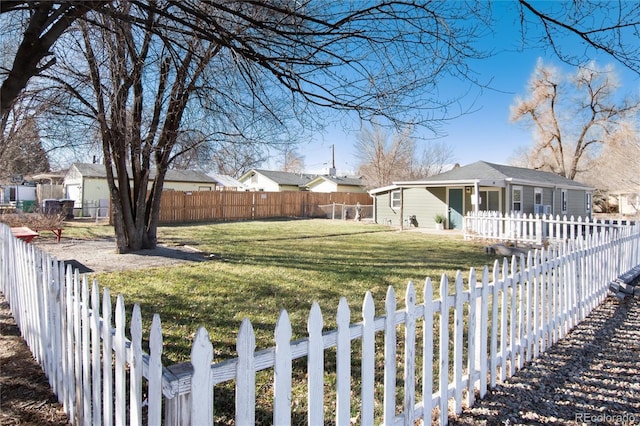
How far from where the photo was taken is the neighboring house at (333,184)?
115 ft

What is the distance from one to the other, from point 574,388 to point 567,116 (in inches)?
1310

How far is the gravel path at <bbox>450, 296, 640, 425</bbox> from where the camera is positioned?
2584 mm

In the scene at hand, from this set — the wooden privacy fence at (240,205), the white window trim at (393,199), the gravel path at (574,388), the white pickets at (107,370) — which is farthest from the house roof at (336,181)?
the white pickets at (107,370)

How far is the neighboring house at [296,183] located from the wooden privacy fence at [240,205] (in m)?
4.82

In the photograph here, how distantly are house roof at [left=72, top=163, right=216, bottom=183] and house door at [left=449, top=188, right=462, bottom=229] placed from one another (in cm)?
1386

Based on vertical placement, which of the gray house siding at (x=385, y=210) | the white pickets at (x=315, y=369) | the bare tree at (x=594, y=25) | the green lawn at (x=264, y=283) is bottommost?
the green lawn at (x=264, y=283)

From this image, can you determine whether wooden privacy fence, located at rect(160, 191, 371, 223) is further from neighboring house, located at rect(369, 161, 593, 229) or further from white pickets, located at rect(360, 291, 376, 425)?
white pickets, located at rect(360, 291, 376, 425)

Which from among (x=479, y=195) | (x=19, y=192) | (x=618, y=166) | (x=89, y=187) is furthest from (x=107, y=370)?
(x=19, y=192)

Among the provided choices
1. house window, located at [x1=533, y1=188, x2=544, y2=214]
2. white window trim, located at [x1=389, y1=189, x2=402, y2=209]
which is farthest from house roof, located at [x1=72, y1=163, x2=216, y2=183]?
house window, located at [x1=533, y1=188, x2=544, y2=214]

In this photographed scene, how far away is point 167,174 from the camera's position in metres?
25.7

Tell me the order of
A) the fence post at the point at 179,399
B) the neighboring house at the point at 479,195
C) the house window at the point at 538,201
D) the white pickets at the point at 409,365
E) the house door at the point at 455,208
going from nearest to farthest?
the fence post at the point at 179,399 → the white pickets at the point at 409,365 → the neighboring house at the point at 479,195 → the house door at the point at 455,208 → the house window at the point at 538,201

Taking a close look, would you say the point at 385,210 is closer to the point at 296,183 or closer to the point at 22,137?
the point at 296,183

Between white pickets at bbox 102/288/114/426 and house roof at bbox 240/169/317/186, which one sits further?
house roof at bbox 240/169/317/186

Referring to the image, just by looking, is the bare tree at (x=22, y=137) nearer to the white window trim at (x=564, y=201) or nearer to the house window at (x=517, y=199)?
the house window at (x=517, y=199)
